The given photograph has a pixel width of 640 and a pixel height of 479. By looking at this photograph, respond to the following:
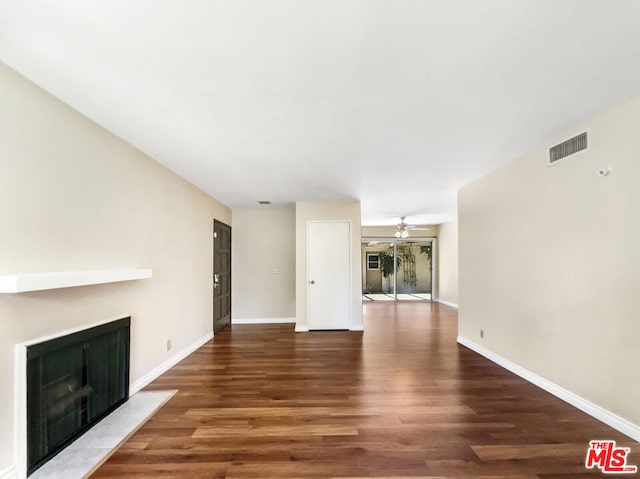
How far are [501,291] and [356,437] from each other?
257 cm

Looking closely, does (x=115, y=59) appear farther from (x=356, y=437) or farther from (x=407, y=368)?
(x=407, y=368)

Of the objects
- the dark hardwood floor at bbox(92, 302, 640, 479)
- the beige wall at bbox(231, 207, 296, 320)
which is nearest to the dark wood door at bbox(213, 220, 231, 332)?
the beige wall at bbox(231, 207, 296, 320)

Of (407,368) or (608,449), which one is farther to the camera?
(407,368)

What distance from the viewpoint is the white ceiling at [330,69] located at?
1390 mm

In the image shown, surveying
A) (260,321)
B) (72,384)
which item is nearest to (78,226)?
(72,384)

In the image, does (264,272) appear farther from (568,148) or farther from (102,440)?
(568,148)

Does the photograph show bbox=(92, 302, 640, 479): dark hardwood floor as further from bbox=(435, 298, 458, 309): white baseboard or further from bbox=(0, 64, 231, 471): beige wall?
bbox=(435, 298, 458, 309): white baseboard

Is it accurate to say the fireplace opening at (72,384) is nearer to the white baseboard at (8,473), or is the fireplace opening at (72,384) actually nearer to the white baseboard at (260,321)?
the white baseboard at (8,473)

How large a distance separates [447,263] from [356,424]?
7505mm

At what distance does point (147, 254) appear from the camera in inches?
128

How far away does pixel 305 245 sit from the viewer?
5812mm

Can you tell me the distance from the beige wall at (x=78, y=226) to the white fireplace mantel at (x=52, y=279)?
20cm

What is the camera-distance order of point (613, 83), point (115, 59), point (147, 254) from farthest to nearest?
point (147, 254), point (613, 83), point (115, 59)

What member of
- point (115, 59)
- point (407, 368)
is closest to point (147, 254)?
point (115, 59)
